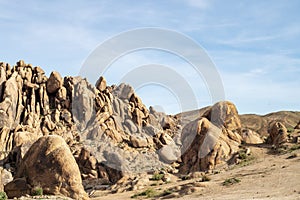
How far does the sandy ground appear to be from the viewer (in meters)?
23.2

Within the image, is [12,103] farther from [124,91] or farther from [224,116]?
[224,116]

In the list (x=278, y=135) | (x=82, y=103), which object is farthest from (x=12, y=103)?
(x=278, y=135)

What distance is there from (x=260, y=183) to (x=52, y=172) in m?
14.6

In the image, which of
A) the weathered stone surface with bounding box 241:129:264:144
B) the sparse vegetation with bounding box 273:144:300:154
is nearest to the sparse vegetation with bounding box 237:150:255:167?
A: the sparse vegetation with bounding box 273:144:300:154

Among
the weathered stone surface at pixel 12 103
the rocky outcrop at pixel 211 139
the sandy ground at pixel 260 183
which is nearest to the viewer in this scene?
the sandy ground at pixel 260 183

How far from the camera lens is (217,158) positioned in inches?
1618

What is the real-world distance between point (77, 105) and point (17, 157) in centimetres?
2074

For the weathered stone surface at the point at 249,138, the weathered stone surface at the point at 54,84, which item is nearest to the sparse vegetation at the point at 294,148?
the weathered stone surface at the point at 249,138

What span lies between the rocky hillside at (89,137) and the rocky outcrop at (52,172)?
2.4 inches

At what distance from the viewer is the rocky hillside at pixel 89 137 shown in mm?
24031

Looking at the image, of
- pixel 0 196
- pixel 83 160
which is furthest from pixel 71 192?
pixel 83 160

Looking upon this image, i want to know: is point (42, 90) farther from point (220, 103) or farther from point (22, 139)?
point (220, 103)

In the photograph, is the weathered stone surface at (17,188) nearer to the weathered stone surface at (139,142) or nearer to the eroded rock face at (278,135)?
the eroded rock face at (278,135)

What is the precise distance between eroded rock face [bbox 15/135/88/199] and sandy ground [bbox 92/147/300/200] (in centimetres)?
815
